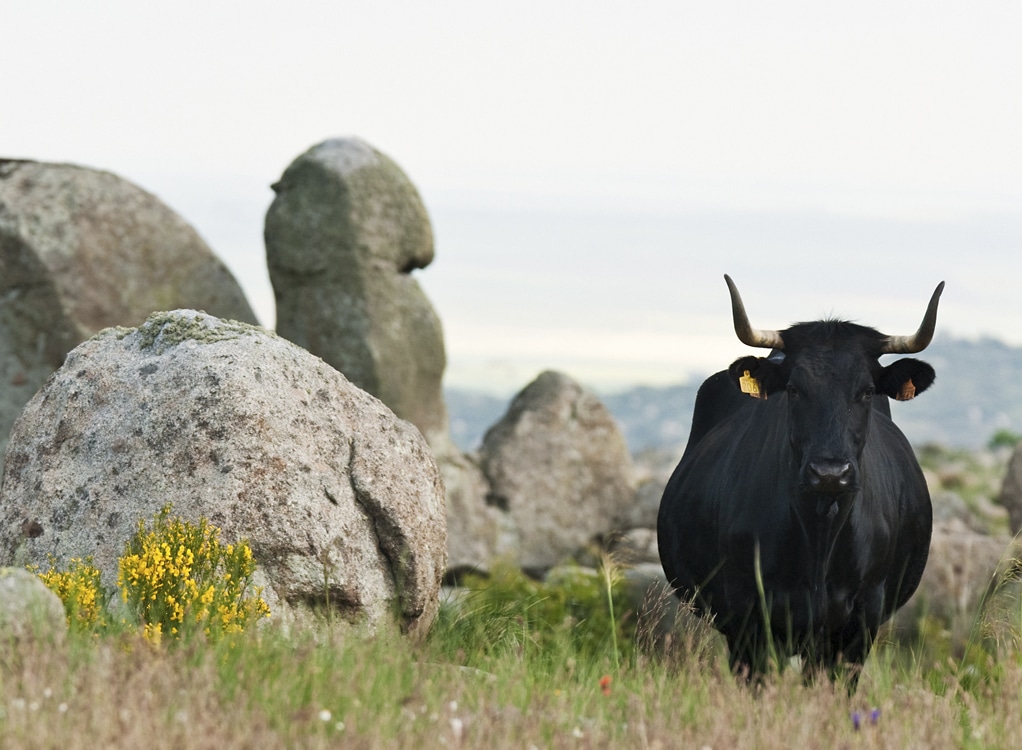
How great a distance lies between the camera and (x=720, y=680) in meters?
6.64

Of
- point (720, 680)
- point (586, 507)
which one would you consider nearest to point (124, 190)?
point (586, 507)

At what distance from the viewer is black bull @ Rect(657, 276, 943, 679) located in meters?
7.56

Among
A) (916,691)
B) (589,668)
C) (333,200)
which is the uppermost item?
(333,200)

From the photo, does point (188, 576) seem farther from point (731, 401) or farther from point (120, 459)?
point (731, 401)

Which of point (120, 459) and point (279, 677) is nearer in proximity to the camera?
point (279, 677)

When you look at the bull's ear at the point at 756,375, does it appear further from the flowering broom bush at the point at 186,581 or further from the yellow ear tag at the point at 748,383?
the flowering broom bush at the point at 186,581

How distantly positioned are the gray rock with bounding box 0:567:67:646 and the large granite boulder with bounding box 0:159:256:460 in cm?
1158

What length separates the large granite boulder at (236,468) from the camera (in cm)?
756

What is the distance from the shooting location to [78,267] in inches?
685

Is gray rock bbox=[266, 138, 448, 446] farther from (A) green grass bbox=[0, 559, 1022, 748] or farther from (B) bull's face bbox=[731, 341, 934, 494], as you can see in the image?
(A) green grass bbox=[0, 559, 1022, 748]

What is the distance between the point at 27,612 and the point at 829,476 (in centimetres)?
427

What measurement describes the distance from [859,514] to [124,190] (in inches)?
513

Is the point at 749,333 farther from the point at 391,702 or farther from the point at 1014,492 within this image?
the point at 1014,492

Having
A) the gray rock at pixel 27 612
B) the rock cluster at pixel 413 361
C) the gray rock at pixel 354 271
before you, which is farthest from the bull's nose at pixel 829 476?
the gray rock at pixel 354 271
